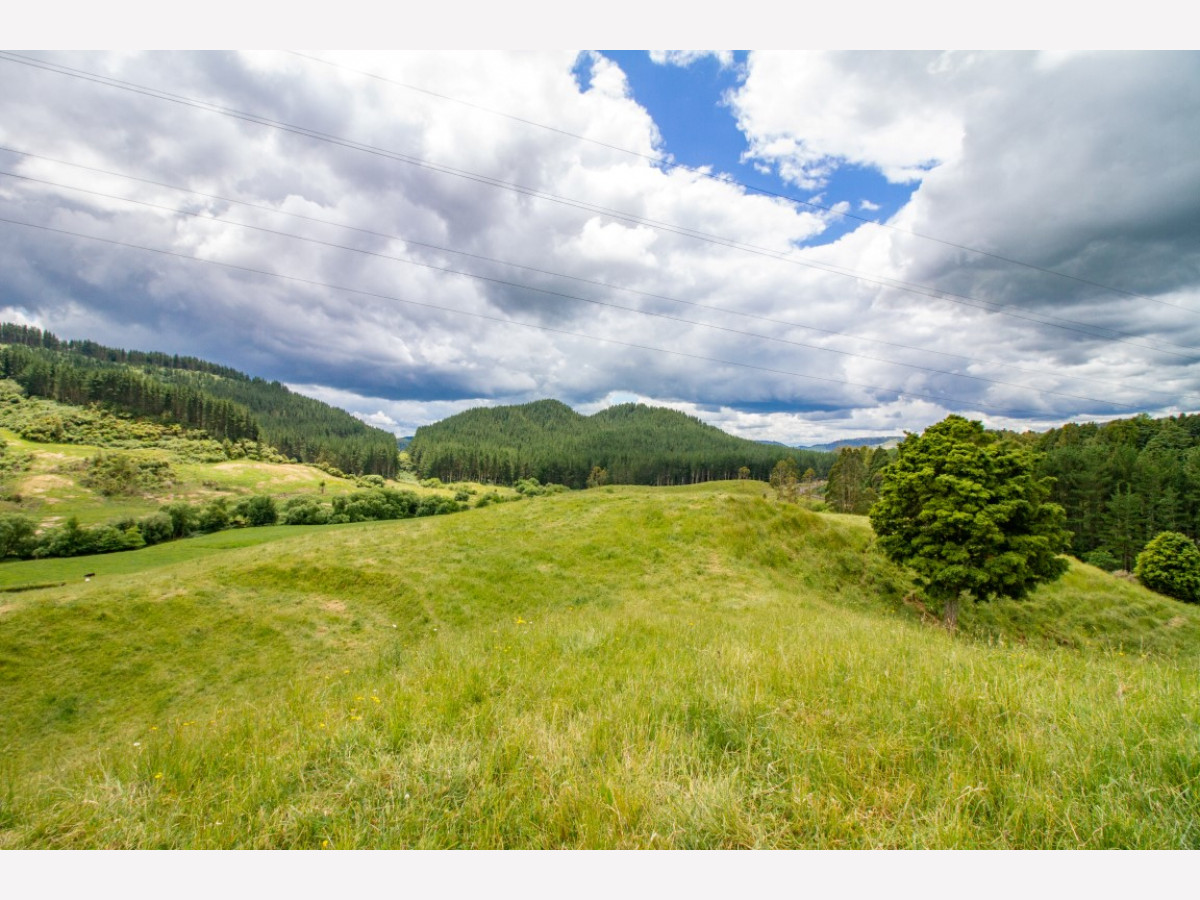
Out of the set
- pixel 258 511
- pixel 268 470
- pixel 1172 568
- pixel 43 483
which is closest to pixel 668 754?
pixel 1172 568

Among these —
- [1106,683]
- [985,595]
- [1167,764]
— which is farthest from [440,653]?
[985,595]

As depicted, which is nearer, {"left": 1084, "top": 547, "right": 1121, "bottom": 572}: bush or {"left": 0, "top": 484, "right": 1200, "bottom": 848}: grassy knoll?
{"left": 0, "top": 484, "right": 1200, "bottom": 848}: grassy knoll

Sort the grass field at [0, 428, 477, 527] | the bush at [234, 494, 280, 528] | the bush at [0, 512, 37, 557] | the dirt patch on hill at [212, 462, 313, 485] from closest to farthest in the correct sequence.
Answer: the bush at [0, 512, 37, 557] < the grass field at [0, 428, 477, 527] < the bush at [234, 494, 280, 528] < the dirt patch on hill at [212, 462, 313, 485]

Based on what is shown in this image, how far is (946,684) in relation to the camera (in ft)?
15.5

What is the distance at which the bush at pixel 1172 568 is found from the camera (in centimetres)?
4219

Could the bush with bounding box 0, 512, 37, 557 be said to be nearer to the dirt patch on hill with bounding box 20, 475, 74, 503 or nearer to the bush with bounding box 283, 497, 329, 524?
the bush with bounding box 283, 497, 329, 524

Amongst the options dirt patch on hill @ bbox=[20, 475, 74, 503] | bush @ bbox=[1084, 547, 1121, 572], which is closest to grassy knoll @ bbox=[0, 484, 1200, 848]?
bush @ bbox=[1084, 547, 1121, 572]

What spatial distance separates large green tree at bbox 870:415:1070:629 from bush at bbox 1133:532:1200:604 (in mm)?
37976

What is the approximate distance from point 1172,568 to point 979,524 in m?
44.9

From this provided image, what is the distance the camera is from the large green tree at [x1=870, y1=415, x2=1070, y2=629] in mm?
22141

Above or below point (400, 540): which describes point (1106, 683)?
above
